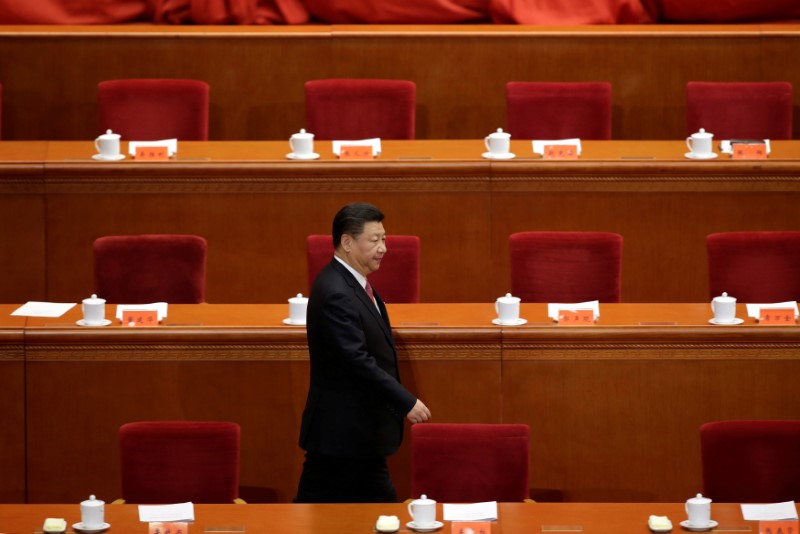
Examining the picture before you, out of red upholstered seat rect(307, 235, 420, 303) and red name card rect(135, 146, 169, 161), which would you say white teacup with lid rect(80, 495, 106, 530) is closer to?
red upholstered seat rect(307, 235, 420, 303)

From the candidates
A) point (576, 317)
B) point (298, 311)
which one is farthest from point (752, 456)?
point (298, 311)

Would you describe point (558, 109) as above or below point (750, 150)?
above

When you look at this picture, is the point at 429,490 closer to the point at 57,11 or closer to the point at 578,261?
the point at 578,261

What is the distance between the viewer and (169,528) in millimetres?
3744

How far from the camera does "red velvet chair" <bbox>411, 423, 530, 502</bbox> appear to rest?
164 inches

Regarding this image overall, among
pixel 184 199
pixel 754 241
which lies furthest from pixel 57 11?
pixel 754 241

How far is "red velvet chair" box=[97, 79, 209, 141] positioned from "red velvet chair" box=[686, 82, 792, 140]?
2026 mm

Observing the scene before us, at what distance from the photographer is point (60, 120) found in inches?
281

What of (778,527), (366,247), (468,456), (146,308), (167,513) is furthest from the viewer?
(146,308)

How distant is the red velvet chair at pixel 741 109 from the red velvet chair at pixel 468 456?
281 centimetres

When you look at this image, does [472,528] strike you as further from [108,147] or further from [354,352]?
[108,147]

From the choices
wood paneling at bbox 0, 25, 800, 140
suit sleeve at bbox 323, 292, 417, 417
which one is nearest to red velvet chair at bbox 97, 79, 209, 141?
wood paneling at bbox 0, 25, 800, 140

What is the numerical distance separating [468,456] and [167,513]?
811mm

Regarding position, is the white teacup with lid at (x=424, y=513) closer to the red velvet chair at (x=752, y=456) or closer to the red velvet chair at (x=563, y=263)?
the red velvet chair at (x=752, y=456)
